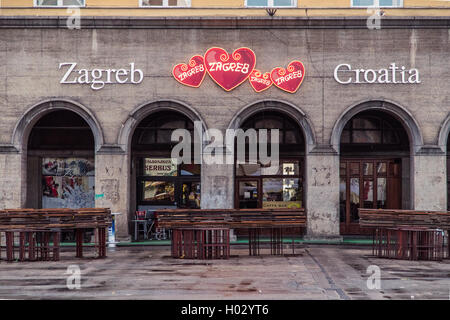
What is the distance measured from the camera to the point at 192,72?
21.7 meters

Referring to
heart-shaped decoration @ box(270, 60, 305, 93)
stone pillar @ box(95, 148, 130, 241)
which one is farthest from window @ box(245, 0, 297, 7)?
stone pillar @ box(95, 148, 130, 241)

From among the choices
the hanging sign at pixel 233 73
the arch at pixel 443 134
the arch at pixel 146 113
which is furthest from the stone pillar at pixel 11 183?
the arch at pixel 443 134

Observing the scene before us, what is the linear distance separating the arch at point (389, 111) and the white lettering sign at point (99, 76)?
690cm

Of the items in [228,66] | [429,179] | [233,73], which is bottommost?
[429,179]

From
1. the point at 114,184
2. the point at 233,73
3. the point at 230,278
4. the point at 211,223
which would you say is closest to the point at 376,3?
the point at 233,73

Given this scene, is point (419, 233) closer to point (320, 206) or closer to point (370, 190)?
point (320, 206)

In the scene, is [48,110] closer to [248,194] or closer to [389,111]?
[248,194]

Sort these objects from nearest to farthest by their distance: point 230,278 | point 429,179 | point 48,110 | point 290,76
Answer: point 230,278, point 429,179, point 290,76, point 48,110

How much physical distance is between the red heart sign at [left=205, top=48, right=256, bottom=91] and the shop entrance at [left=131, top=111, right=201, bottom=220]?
271 cm

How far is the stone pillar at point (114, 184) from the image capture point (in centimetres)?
2155

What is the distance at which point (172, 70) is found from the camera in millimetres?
21734

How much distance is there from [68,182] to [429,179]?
13.0m

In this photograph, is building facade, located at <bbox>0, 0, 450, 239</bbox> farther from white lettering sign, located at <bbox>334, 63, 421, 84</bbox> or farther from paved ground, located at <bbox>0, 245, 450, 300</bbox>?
paved ground, located at <bbox>0, 245, 450, 300</bbox>

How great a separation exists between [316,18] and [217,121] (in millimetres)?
4846
